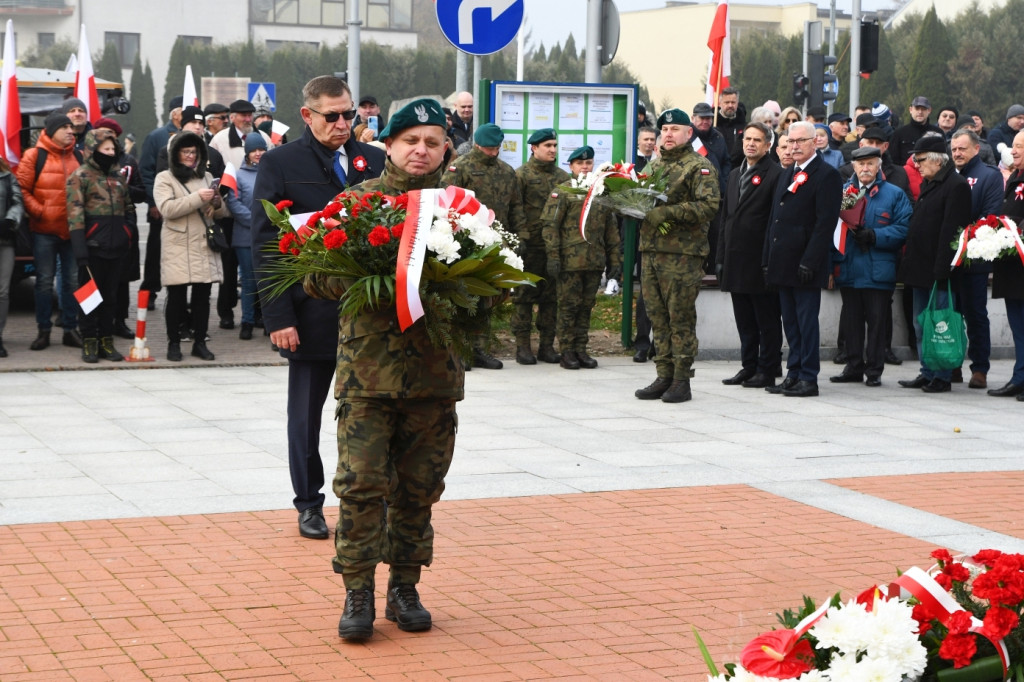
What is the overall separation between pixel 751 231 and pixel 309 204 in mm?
6263

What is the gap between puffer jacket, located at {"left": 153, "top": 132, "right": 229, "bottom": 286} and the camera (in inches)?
512

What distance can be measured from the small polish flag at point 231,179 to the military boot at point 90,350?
2.17 meters

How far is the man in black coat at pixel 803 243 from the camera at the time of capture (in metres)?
11.8

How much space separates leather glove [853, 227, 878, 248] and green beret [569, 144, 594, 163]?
2.77 meters

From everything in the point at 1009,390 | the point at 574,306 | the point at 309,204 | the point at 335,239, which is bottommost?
the point at 1009,390

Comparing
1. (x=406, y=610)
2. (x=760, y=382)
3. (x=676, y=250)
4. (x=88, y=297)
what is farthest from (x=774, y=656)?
(x=88, y=297)

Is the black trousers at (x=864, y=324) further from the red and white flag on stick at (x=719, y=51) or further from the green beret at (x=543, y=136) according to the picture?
the red and white flag on stick at (x=719, y=51)

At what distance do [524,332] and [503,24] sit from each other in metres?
3.05

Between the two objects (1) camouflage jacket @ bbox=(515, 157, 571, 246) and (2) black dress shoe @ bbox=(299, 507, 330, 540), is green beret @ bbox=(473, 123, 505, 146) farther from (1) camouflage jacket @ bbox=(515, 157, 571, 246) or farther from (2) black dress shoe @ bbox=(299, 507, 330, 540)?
(2) black dress shoe @ bbox=(299, 507, 330, 540)

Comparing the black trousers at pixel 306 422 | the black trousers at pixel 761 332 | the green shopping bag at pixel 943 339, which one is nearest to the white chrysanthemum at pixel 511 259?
the black trousers at pixel 306 422

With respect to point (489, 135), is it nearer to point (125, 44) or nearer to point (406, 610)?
point (406, 610)

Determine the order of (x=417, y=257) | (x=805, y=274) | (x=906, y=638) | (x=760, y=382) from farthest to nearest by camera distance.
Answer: (x=760, y=382)
(x=805, y=274)
(x=417, y=257)
(x=906, y=638)

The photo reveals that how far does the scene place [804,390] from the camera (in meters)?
12.0

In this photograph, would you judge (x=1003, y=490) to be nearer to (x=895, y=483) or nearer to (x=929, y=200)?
(x=895, y=483)
